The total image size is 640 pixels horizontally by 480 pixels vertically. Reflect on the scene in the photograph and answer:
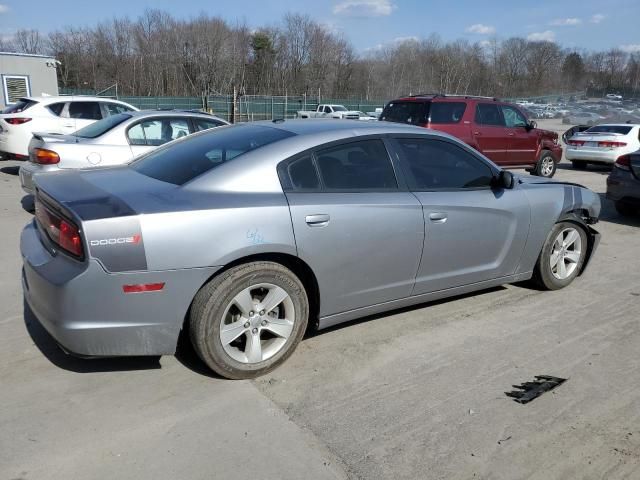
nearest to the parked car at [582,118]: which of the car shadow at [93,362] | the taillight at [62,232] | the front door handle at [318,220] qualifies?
the front door handle at [318,220]

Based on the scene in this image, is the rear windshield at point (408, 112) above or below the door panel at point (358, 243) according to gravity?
above

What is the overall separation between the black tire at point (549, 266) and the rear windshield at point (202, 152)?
2.62 meters

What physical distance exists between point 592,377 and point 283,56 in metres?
66.7

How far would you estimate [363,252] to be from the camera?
3.55 m

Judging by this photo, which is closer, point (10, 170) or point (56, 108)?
point (56, 108)

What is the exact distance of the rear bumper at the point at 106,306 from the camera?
9.09 feet

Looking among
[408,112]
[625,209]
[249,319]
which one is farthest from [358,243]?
[408,112]

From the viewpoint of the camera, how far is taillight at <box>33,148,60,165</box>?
7129 millimetres

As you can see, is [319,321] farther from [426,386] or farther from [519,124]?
[519,124]

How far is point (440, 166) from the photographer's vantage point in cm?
415

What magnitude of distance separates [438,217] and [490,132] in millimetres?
8805

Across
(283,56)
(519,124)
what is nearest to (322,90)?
(283,56)

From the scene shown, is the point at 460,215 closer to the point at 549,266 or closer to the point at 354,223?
the point at 354,223

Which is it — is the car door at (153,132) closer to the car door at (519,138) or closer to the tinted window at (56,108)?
the tinted window at (56,108)
